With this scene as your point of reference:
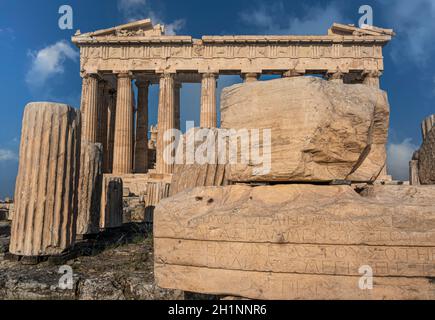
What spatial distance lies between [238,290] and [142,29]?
21.9m

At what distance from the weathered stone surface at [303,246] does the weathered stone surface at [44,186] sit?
7.84ft

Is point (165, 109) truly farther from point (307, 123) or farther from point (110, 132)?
point (307, 123)

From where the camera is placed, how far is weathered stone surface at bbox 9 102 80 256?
13.5 ft

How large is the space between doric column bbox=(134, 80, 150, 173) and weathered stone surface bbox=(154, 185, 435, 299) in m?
21.1

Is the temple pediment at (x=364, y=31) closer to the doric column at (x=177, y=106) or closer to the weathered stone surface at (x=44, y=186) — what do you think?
the doric column at (x=177, y=106)

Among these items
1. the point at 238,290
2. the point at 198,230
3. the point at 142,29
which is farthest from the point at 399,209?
the point at 142,29

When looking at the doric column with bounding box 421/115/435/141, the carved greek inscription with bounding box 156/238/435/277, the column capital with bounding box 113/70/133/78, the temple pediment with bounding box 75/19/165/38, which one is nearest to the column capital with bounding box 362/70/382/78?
the doric column with bounding box 421/115/435/141

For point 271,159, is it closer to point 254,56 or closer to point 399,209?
point 399,209

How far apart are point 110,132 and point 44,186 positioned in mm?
19907

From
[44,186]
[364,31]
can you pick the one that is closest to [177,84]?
[364,31]

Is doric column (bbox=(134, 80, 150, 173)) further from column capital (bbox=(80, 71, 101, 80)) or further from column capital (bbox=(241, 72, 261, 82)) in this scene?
column capital (bbox=(241, 72, 261, 82))

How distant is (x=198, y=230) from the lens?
236 centimetres

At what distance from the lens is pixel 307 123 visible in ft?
7.74

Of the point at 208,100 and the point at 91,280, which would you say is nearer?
the point at 91,280
